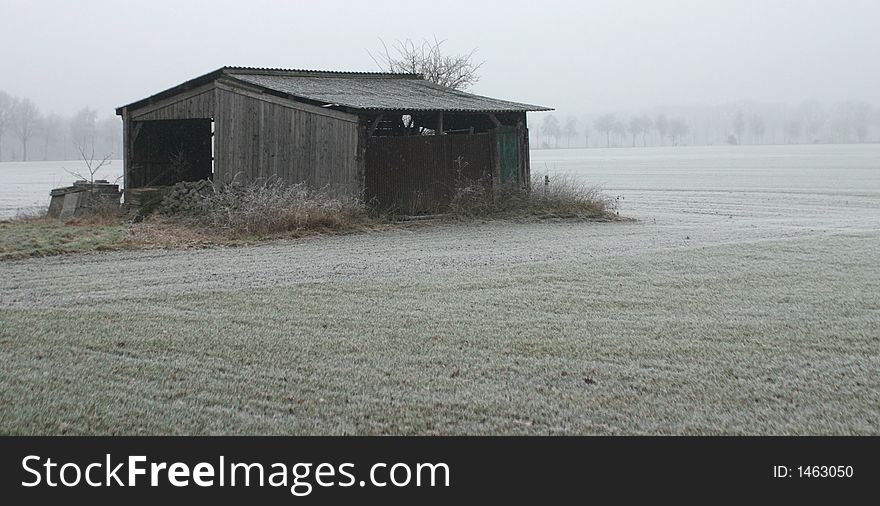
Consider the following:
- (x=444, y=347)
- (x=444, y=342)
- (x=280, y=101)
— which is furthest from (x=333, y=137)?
(x=444, y=347)

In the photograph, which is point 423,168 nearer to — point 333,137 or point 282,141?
point 333,137

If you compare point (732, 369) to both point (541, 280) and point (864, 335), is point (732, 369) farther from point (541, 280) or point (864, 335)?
point (541, 280)

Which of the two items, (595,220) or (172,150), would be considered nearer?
(595,220)

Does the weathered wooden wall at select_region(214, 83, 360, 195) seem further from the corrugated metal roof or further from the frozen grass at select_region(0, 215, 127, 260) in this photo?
the frozen grass at select_region(0, 215, 127, 260)

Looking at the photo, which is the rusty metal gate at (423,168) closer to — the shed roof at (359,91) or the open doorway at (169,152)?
the shed roof at (359,91)

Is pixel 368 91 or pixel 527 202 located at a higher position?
pixel 368 91

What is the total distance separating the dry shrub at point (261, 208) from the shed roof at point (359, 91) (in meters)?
2.16

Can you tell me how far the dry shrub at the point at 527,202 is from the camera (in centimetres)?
2012

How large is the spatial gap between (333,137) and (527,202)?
494 cm

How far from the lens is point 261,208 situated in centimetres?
1656

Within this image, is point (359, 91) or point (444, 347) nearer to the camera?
point (444, 347)

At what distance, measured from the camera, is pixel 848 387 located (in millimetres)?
5395
